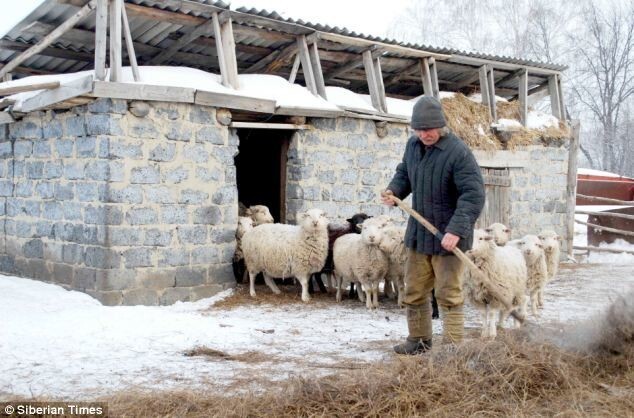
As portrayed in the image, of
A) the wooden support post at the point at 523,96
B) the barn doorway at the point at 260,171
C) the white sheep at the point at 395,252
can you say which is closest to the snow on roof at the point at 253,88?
the white sheep at the point at 395,252

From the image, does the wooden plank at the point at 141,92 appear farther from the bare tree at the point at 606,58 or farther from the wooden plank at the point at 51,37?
the bare tree at the point at 606,58

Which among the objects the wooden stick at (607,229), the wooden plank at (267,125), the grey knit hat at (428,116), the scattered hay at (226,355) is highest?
the wooden plank at (267,125)

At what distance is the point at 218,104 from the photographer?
356 inches

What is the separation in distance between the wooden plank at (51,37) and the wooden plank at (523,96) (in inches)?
345

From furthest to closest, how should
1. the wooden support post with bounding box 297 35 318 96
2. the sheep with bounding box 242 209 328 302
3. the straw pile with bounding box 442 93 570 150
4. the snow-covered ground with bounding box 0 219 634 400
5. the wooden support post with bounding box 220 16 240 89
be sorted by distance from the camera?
1. the straw pile with bounding box 442 93 570 150
2. the wooden support post with bounding box 297 35 318 96
3. the wooden support post with bounding box 220 16 240 89
4. the sheep with bounding box 242 209 328 302
5. the snow-covered ground with bounding box 0 219 634 400

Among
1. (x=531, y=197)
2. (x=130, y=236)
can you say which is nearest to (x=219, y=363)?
(x=130, y=236)

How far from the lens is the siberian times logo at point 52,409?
4152 millimetres

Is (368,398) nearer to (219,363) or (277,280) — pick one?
(219,363)

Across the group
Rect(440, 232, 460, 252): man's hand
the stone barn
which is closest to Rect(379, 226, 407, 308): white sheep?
the stone barn

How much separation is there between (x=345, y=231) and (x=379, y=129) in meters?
2.12

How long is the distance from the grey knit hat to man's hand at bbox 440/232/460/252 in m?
0.90

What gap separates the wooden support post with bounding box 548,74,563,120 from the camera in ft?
48.1

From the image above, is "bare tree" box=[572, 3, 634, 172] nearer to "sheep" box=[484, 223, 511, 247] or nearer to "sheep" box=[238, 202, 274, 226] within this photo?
"sheep" box=[238, 202, 274, 226]

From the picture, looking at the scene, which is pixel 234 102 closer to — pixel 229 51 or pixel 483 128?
pixel 229 51
